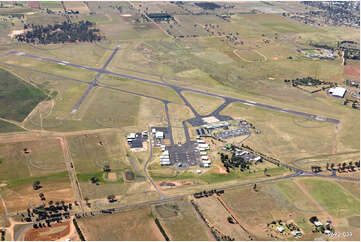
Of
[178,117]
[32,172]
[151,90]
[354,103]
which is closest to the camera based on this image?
[32,172]

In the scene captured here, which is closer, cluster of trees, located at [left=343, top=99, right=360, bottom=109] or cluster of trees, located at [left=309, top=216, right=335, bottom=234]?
cluster of trees, located at [left=309, top=216, right=335, bottom=234]

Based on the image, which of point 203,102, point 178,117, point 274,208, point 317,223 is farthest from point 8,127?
point 317,223

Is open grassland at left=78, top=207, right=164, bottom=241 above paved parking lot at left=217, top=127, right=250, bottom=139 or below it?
below

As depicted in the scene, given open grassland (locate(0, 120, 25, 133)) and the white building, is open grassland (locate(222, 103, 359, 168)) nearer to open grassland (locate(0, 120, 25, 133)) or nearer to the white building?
the white building

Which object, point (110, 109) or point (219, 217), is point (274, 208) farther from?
point (110, 109)

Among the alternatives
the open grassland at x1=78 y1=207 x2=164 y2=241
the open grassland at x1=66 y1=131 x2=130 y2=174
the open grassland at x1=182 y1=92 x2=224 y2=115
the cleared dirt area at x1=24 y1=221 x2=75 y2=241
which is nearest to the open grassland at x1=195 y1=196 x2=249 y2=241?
the open grassland at x1=78 y1=207 x2=164 y2=241

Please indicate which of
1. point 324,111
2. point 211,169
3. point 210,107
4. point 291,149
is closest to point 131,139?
point 211,169
